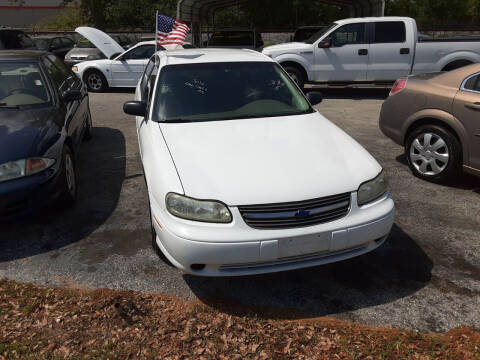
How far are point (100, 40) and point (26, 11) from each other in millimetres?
41909

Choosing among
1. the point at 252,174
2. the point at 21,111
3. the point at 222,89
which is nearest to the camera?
the point at 252,174

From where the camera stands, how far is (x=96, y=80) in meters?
12.2

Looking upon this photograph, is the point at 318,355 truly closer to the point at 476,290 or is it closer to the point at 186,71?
the point at 476,290

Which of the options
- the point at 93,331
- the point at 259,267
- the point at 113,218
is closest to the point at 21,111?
the point at 113,218

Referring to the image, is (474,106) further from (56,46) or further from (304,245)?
(56,46)

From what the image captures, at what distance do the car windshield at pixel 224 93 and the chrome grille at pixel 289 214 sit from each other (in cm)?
144

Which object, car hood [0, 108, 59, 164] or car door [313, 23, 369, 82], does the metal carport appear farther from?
car hood [0, 108, 59, 164]

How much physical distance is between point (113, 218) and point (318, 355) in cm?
268

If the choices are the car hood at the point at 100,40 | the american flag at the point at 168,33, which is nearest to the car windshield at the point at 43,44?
the car hood at the point at 100,40

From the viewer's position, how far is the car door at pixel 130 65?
11.8m

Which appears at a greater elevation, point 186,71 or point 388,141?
point 186,71

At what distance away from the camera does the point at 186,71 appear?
4.48m

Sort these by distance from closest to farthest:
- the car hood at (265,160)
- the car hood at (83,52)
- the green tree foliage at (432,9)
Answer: the car hood at (265,160)
the car hood at (83,52)
the green tree foliage at (432,9)

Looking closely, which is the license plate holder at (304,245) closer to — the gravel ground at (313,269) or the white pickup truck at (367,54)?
the gravel ground at (313,269)
